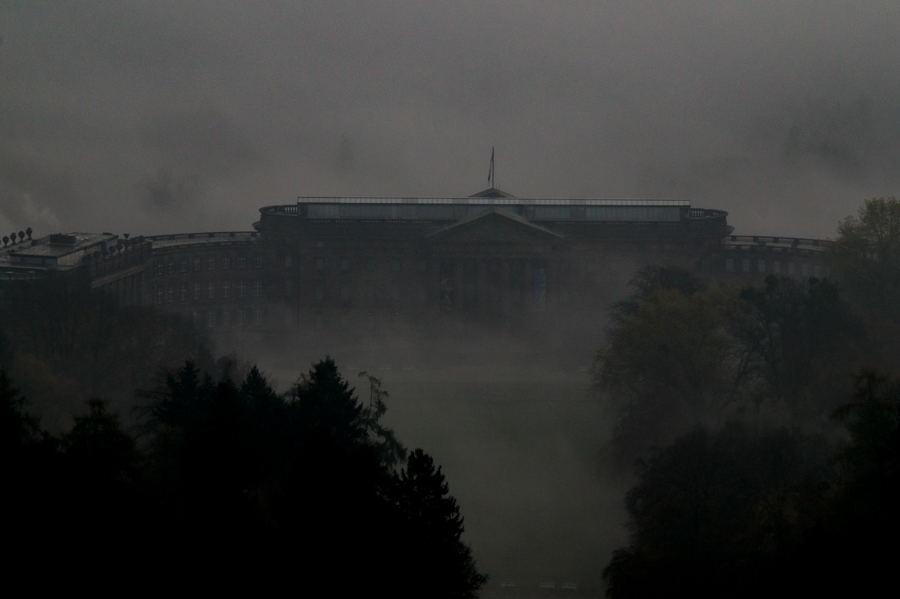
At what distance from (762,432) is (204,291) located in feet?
258

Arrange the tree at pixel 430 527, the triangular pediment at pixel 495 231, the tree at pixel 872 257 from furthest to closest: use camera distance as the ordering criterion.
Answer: the triangular pediment at pixel 495 231, the tree at pixel 872 257, the tree at pixel 430 527

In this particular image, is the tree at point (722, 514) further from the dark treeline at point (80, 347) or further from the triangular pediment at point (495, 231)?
the triangular pediment at point (495, 231)

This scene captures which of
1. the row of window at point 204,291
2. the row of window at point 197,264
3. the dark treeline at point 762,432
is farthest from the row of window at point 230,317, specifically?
the dark treeline at point 762,432

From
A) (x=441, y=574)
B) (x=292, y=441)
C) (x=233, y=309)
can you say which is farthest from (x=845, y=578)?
(x=233, y=309)

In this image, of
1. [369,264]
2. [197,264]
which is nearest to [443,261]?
[369,264]

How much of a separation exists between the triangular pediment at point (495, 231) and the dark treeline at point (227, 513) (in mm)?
80197

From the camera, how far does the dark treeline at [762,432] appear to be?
40.4 m

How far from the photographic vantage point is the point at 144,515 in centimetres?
3972

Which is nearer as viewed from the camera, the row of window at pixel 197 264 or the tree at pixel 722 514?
the tree at pixel 722 514

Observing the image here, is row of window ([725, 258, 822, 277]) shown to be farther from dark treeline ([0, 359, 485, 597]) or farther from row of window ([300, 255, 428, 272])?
dark treeline ([0, 359, 485, 597])

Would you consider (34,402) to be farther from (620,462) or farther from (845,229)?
(845,229)

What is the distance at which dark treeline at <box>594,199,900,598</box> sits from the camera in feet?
133

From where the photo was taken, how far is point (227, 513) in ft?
130

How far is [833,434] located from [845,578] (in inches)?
1012
